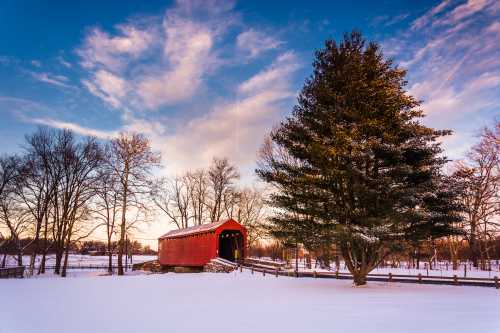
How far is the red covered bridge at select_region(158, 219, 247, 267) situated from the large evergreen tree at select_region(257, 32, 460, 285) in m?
14.0

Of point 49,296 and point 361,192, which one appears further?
point 361,192

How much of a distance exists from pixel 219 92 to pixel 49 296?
14843 millimetres

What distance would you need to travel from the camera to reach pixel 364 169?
57.4 ft

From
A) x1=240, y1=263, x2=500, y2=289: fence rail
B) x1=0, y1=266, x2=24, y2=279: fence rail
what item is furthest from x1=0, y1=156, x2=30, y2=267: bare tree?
x1=240, y1=263, x2=500, y2=289: fence rail

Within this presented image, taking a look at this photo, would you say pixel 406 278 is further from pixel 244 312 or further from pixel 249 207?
pixel 249 207

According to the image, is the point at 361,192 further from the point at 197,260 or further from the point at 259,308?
the point at 197,260

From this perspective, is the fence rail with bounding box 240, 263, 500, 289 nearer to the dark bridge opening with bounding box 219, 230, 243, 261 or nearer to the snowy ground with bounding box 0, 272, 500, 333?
the snowy ground with bounding box 0, 272, 500, 333

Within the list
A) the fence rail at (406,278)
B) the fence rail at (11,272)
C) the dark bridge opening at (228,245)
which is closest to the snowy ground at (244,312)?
the fence rail at (406,278)

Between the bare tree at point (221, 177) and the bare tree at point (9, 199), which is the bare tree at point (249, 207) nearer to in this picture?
the bare tree at point (221, 177)

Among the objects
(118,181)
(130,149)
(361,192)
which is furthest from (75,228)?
(361,192)

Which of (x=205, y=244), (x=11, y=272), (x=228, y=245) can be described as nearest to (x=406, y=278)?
(x=205, y=244)

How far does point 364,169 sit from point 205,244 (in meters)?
19.9

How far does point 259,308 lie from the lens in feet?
35.9

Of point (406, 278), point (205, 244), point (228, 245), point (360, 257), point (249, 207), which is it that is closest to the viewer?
point (360, 257)
